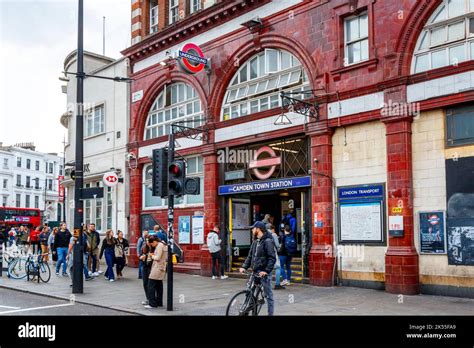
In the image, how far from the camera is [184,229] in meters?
21.2

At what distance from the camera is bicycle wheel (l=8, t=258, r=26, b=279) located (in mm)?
18719

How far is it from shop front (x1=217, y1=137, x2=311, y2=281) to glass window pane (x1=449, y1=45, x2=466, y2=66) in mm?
4960

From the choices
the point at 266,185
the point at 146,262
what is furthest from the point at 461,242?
the point at 146,262

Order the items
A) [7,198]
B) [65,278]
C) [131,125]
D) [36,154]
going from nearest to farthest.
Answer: [65,278]
[131,125]
[7,198]
[36,154]

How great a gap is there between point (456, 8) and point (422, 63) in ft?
5.06

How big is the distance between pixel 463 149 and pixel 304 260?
576cm

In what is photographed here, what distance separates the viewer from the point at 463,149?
43.1 feet

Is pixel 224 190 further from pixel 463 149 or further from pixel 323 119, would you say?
pixel 463 149

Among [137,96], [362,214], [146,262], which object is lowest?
[146,262]

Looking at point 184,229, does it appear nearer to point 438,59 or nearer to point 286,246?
point 286,246

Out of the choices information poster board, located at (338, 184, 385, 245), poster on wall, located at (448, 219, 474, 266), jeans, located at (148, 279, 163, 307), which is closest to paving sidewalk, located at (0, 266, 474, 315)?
jeans, located at (148, 279, 163, 307)

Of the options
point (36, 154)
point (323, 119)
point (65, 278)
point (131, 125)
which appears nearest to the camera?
point (323, 119)

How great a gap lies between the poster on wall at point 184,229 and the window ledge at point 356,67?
8.36m
